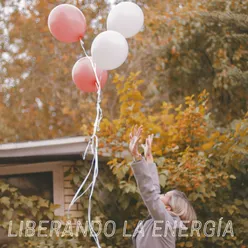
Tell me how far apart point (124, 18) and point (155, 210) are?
6.37ft

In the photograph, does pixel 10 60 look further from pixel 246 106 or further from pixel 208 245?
pixel 208 245

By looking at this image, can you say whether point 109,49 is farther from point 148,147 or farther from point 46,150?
point 46,150

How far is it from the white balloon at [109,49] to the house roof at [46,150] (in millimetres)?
2090

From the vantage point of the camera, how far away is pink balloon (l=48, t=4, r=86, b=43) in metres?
4.57

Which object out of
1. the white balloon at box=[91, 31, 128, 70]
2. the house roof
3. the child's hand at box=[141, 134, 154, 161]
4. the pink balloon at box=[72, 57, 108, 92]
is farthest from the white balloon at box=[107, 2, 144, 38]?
the house roof

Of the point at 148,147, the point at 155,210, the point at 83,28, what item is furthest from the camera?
the point at 83,28

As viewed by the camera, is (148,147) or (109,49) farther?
(109,49)

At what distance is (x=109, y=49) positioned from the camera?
424 centimetres

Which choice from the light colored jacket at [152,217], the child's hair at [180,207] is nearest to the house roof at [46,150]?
Result: the child's hair at [180,207]

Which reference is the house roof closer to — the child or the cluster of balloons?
the cluster of balloons

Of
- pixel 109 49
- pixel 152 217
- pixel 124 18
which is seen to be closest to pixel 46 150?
pixel 124 18

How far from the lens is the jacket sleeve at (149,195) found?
11.0 feet

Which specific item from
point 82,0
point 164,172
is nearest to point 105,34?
point 164,172

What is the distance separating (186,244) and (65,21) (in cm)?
306
